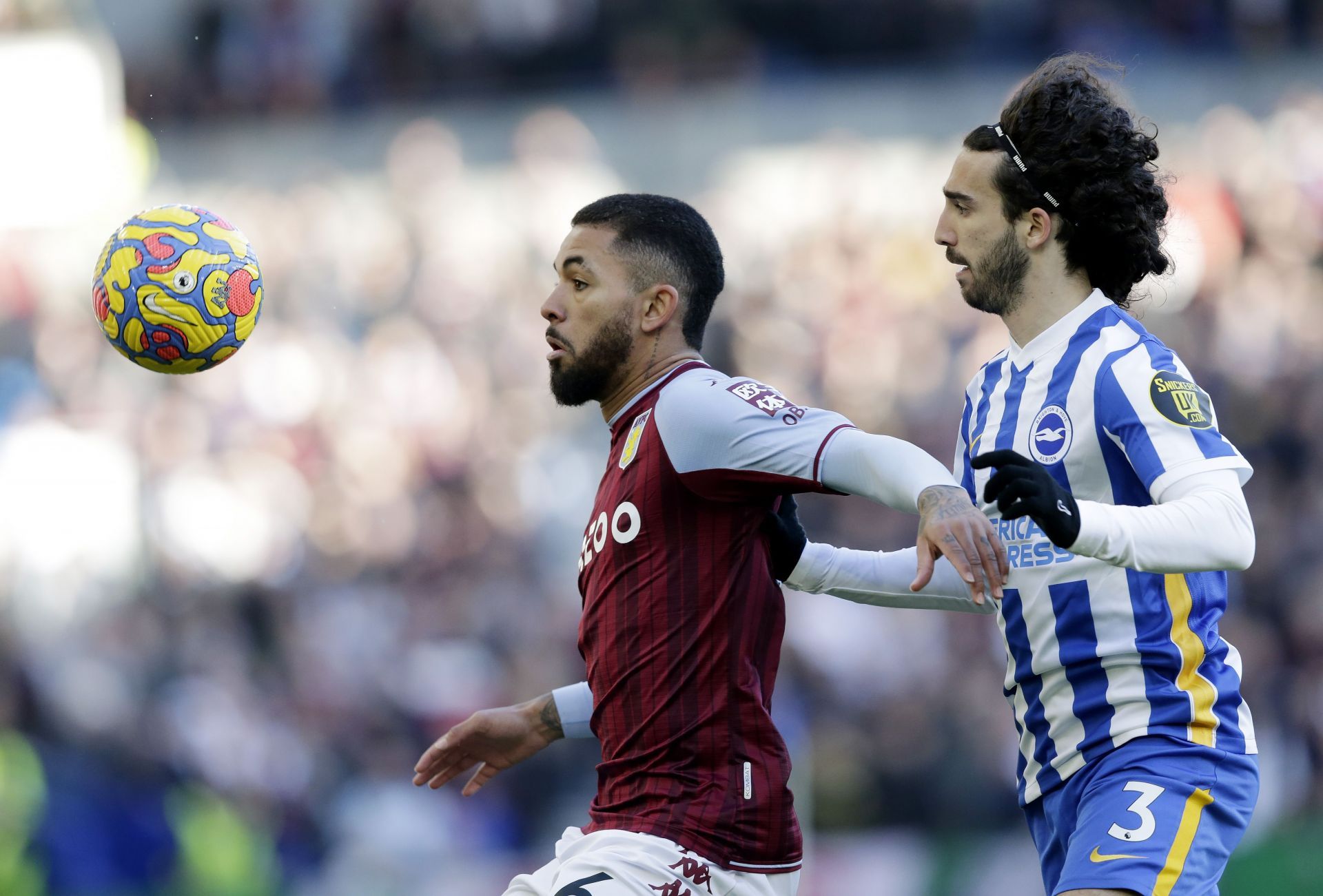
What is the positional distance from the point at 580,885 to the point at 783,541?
1.11 meters

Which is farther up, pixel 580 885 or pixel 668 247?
pixel 668 247

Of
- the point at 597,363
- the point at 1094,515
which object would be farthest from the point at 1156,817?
the point at 597,363

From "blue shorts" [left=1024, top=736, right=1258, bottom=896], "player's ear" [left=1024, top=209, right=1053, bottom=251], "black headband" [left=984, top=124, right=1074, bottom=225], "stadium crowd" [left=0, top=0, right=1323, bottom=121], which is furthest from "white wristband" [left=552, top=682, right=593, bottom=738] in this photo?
"stadium crowd" [left=0, top=0, right=1323, bottom=121]

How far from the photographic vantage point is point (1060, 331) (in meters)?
4.59

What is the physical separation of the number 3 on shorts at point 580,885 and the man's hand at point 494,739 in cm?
91

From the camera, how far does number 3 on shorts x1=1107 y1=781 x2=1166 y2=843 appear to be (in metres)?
4.07

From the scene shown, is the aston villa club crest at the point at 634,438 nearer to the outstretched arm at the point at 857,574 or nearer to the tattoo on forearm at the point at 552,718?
the outstretched arm at the point at 857,574

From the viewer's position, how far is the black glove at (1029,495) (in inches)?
147

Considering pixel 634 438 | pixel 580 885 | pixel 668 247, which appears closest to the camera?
pixel 580 885

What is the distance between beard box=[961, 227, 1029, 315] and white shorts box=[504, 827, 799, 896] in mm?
1689

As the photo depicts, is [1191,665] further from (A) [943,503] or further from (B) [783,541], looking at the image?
(B) [783,541]

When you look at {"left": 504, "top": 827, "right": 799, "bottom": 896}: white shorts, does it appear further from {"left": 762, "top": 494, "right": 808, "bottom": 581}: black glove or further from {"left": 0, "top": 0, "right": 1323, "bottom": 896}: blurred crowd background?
{"left": 0, "top": 0, "right": 1323, "bottom": 896}: blurred crowd background

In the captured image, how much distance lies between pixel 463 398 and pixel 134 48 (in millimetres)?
7108

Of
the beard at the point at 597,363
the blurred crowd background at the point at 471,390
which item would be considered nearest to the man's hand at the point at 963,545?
the beard at the point at 597,363
